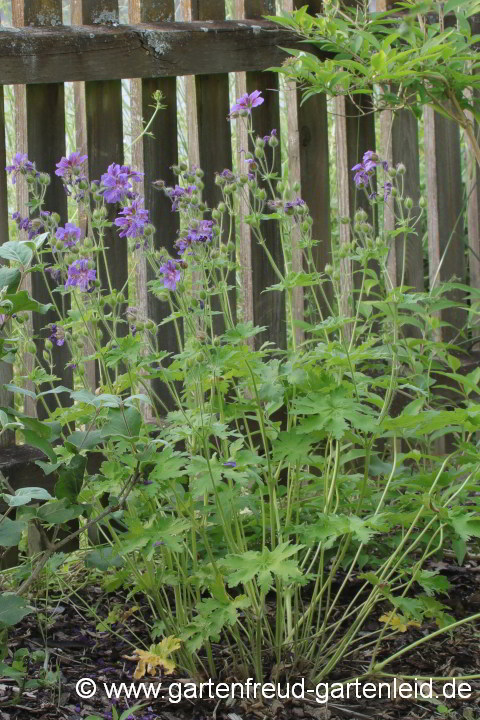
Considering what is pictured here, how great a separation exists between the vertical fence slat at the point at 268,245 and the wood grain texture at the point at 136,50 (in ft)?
0.21

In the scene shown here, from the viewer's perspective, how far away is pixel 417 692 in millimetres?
2049

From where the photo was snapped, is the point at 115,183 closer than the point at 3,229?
Yes

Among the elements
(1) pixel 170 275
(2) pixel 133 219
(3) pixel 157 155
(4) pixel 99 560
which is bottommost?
(4) pixel 99 560

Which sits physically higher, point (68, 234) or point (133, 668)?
A: point (68, 234)

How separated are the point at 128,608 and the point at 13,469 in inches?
20.6

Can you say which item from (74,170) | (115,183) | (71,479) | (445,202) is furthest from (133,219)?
(445,202)

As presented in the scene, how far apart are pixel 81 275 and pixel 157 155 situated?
1.05 metres

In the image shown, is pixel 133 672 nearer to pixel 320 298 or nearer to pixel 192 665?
pixel 192 665

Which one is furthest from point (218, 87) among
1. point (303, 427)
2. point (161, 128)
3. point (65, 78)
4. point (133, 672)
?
point (133, 672)

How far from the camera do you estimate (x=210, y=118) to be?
3.03 metres

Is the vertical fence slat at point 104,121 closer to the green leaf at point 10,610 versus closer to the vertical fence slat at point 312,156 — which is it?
the vertical fence slat at point 312,156

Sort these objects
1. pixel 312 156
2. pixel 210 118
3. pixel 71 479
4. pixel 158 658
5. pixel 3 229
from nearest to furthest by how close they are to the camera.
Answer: pixel 71 479 < pixel 158 658 < pixel 3 229 < pixel 210 118 < pixel 312 156

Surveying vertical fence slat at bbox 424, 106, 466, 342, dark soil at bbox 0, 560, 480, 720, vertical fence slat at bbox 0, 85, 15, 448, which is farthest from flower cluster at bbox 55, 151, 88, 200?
vertical fence slat at bbox 424, 106, 466, 342

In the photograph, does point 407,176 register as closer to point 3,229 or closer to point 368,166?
point 368,166
